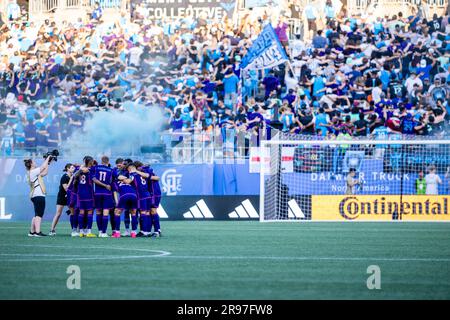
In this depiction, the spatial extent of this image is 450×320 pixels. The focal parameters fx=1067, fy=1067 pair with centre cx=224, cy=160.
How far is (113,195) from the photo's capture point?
73.3 feet

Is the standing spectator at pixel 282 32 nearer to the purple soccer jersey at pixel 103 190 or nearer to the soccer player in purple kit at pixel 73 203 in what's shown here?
the soccer player in purple kit at pixel 73 203

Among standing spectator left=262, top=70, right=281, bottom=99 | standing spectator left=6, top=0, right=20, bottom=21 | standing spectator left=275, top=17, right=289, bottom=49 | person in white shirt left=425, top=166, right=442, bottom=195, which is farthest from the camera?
standing spectator left=6, top=0, right=20, bottom=21

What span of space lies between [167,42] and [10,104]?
17.2 feet

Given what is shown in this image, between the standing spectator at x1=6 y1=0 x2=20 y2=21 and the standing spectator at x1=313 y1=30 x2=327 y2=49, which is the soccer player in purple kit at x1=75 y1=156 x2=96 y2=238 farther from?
the standing spectator at x1=6 y1=0 x2=20 y2=21

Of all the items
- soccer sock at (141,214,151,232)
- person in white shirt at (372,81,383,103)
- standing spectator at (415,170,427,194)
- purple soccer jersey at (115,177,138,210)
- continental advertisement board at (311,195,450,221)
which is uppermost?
person in white shirt at (372,81,383,103)

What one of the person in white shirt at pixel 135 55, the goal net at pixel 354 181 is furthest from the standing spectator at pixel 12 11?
the goal net at pixel 354 181

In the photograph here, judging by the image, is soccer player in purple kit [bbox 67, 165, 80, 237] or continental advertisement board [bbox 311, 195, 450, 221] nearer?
soccer player in purple kit [bbox 67, 165, 80, 237]

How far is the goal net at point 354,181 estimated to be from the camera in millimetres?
28656

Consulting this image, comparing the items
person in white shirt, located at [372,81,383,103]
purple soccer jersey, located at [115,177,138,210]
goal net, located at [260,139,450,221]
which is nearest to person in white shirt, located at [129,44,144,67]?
goal net, located at [260,139,450,221]

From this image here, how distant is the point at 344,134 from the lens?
3009 centimetres

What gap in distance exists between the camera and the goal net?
94.0 ft

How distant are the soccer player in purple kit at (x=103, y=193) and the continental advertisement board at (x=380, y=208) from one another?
Answer: 28.0ft

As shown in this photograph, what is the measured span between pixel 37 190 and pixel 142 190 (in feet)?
7.26
